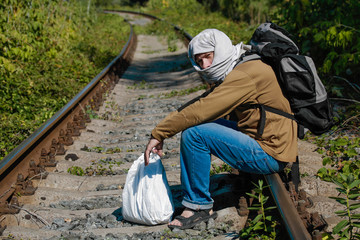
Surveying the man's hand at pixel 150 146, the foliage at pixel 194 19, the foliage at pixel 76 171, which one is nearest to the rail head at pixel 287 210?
the man's hand at pixel 150 146

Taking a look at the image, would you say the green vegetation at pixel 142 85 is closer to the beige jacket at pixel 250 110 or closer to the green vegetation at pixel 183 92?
the green vegetation at pixel 183 92

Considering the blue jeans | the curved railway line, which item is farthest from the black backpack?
the curved railway line

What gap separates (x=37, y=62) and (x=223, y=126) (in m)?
6.74

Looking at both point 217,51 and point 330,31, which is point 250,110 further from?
point 330,31

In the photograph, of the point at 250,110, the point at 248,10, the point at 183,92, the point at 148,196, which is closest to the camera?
the point at 250,110

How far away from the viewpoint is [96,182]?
14.5ft

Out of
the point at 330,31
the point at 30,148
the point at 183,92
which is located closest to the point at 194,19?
the point at 183,92

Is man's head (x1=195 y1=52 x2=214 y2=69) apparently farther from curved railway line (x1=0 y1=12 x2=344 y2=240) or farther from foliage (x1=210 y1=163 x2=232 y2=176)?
foliage (x1=210 y1=163 x2=232 y2=176)

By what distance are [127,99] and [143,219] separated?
475 cm

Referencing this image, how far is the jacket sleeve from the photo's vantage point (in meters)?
3.01

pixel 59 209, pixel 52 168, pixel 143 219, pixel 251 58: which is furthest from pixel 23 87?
pixel 251 58

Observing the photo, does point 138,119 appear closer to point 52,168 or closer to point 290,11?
point 52,168

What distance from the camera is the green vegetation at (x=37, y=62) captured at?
20.8 feet

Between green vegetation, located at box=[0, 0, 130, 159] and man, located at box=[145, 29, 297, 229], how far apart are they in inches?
108
